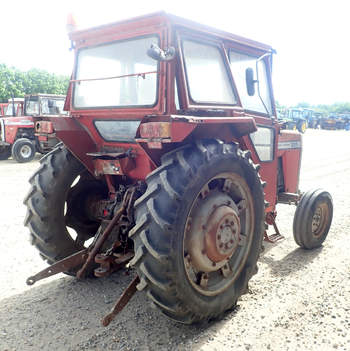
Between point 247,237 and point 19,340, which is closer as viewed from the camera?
point 19,340

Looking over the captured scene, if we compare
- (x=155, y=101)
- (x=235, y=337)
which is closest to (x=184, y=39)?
(x=155, y=101)

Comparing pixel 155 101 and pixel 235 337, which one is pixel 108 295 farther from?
pixel 155 101

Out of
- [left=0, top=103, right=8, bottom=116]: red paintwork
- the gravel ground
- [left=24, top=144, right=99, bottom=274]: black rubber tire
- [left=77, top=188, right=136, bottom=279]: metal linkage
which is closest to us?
the gravel ground

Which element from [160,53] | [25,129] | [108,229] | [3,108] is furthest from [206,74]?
[3,108]

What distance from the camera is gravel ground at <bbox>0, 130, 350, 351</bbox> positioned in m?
2.59

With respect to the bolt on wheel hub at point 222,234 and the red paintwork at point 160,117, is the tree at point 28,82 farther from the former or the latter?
the bolt on wheel hub at point 222,234

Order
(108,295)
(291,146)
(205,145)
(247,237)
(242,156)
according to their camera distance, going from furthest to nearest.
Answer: (291,146) → (108,295) → (247,237) → (242,156) → (205,145)

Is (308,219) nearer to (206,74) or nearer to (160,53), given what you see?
(206,74)

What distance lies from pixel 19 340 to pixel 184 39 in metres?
2.51

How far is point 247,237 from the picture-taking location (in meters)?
3.06

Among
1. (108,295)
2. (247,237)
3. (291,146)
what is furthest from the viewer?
(291,146)

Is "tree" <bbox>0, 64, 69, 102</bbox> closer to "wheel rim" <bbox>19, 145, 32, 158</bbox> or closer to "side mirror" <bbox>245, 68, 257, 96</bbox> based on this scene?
"wheel rim" <bbox>19, 145, 32, 158</bbox>

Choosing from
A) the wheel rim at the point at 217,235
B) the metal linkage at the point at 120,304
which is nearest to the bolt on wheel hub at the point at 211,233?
the wheel rim at the point at 217,235

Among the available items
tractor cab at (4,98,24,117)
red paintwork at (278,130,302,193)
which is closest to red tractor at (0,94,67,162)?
tractor cab at (4,98,24,117)
